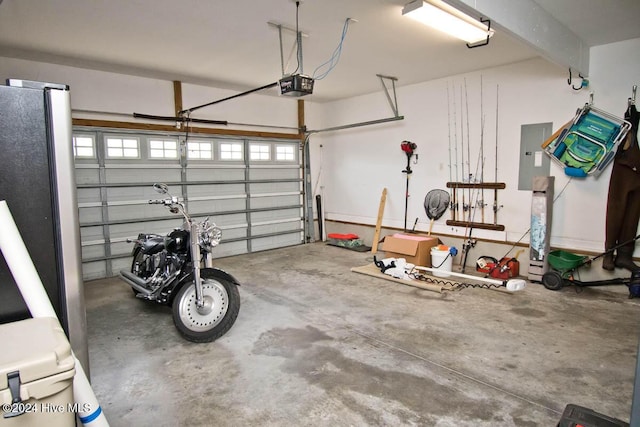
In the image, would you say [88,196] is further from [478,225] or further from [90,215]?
[478,225]

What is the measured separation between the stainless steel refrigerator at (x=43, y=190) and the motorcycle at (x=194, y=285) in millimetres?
1840

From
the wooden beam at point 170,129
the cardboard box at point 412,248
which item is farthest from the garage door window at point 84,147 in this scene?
the cardboard box at point 412,248

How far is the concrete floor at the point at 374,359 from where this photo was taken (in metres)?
2.21

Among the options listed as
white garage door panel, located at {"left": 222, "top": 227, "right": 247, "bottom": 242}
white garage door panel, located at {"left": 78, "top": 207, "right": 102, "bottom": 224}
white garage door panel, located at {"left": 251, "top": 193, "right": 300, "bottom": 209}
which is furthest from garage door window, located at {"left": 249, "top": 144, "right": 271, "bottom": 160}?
white garage door panel, located at {"left": 78, "top": 207, "right": 102, "bottom": 224}

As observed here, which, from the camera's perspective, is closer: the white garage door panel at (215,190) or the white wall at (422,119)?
the white wall at (422,119)

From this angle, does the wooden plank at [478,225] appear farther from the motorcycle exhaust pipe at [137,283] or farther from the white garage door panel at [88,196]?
the white garage door panel at [88,196]

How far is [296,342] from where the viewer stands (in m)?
3.12

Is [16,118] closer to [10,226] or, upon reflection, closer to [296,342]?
[10,226]

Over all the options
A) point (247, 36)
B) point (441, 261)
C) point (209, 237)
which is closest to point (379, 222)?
point (441, 261)

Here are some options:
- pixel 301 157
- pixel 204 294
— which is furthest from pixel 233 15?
pixel 301 157

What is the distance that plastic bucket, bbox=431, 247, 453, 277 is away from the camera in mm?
4798

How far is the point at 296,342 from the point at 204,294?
89 centimetres

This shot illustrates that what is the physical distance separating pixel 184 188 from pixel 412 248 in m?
3.70

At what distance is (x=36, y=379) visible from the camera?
813 mm
